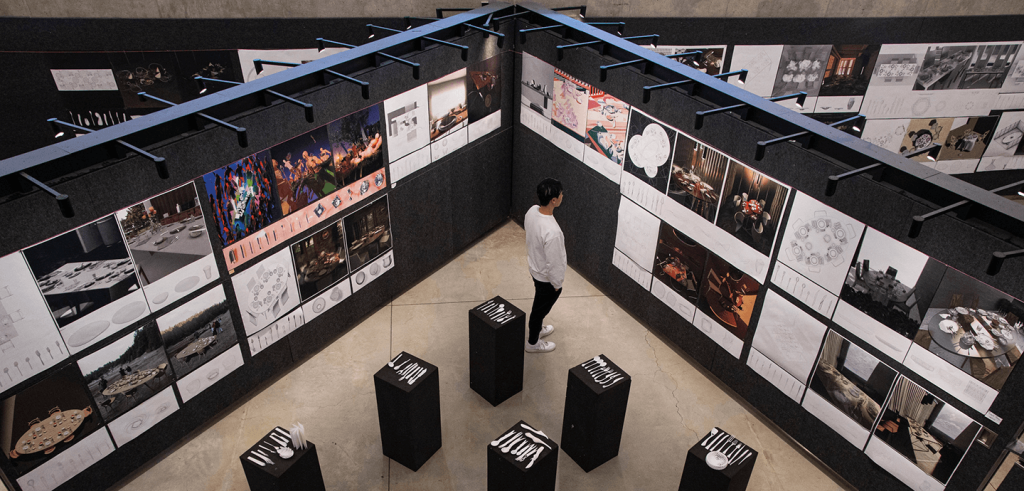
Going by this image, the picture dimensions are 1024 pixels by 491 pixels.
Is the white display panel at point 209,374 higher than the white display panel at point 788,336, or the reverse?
the white display panel at point 788,336

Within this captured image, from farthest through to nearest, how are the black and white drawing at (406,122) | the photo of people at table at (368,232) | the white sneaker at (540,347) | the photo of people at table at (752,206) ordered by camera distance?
1. the white sneaker at (540,347)
2. the photo of people at table at (368,232)
3. the black and white drawing at (406,122)
4. the photo of people at table at (752,206)

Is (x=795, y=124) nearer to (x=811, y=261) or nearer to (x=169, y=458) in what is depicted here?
(x=811, y=261)

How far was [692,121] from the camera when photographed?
4887mm

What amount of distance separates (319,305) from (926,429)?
15.2 feet

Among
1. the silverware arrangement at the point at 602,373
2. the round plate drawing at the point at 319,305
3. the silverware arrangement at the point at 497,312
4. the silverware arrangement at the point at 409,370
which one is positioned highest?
the silverware arrangement at the point at 497,312

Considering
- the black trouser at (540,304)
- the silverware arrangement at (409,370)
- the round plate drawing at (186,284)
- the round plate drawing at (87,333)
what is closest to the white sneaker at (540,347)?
the black trouser at (540,304)

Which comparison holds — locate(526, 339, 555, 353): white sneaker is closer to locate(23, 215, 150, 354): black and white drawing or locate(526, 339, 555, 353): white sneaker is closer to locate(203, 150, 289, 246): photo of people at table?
locate(203, 150, 289, 246): photo of people at table

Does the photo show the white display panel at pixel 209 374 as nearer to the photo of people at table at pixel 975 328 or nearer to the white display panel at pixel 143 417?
the white display panel at pixel 143 417

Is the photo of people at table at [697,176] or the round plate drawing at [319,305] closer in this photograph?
the photo of people at table at [697,176]

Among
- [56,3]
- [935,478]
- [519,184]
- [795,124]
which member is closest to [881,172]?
[795,124]

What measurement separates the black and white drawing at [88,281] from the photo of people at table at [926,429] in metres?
5.00

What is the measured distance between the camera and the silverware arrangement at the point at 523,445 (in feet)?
13.0

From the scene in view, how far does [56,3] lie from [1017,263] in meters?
7.79

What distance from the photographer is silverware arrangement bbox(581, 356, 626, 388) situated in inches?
176
